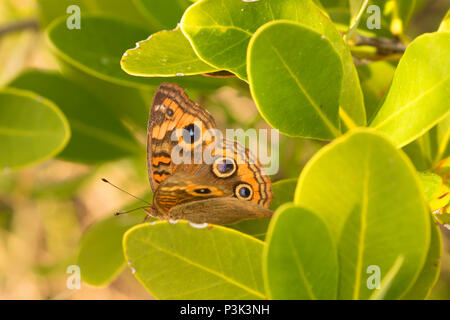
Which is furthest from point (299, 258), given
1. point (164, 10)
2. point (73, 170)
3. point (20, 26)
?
point (73, 170)

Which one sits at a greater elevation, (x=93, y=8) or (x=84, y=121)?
(x=93, y=8)

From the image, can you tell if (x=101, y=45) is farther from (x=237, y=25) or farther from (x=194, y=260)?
(x=194, y=260)

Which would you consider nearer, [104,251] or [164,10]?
[164,10]

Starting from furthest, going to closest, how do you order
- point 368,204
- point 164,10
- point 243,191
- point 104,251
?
point 104,251, point 164,10, point 243,191, point 368,204

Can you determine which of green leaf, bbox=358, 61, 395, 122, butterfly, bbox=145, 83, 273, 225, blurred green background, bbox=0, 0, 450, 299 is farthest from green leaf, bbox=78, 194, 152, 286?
green leaf, bbox=358, 61, 395, 122

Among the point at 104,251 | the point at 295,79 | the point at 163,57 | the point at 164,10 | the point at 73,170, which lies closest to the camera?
the point at 295,79

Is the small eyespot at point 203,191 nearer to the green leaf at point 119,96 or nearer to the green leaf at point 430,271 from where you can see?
the green leaf at point 430,271

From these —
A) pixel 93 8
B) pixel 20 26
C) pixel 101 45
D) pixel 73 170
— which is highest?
pixel 20 26

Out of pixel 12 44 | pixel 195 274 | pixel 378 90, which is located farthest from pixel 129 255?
pixel 12 44
